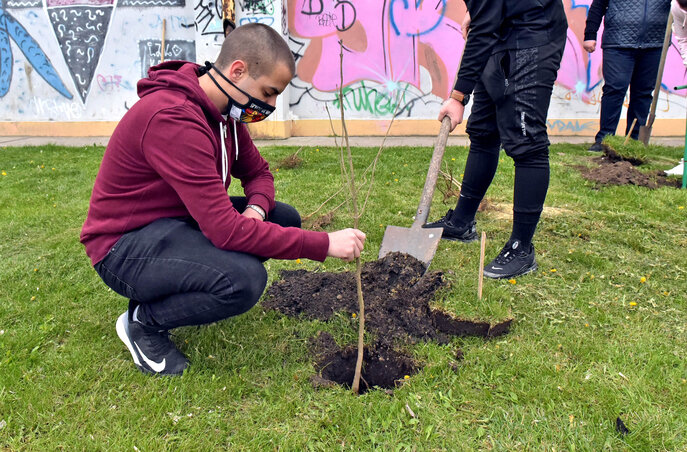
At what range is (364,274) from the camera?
265 cm

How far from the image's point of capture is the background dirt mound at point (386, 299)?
7.45ft

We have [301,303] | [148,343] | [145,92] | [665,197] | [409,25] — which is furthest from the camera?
[409,25]

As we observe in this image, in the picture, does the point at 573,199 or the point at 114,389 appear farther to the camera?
the point at 573,199

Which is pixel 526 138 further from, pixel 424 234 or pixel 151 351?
pixel 151 351

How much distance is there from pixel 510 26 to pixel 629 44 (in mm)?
3882

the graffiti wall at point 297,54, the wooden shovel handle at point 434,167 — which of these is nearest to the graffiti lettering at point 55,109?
the graffiti wall at point 297,54

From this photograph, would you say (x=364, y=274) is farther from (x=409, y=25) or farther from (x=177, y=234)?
(x=409, y=25)

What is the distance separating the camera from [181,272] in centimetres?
180

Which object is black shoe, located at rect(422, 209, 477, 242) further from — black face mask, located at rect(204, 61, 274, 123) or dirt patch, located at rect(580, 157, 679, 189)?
dirt patch, located at rect(580, 157, 679, 189)

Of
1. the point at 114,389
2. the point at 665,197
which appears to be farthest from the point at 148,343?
the point at 665,197

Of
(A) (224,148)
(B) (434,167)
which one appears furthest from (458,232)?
(A) (224,148)

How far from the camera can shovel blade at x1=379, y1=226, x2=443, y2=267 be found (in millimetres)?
2850

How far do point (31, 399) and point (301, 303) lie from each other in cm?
123

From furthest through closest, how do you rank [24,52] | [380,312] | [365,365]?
1. [24,52]
2. [380,312]
3. [365,365]
